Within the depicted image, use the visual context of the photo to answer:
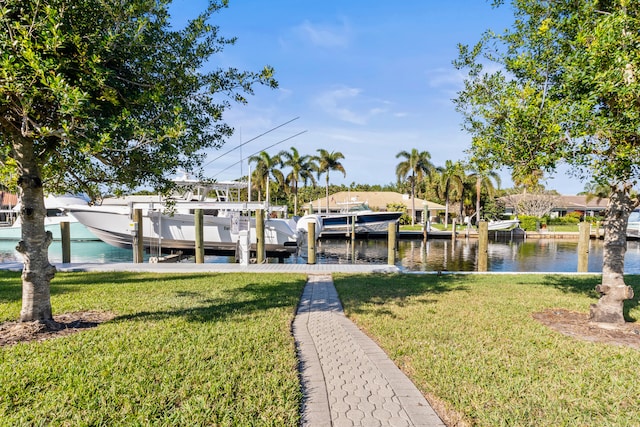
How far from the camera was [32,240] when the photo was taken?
17.7 ft

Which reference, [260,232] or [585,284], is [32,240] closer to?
[260,232]

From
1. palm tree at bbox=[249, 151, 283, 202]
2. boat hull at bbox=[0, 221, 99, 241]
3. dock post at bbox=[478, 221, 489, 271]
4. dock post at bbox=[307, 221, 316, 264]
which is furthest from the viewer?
palm tree at bbox=[249, 151, 283, 202]

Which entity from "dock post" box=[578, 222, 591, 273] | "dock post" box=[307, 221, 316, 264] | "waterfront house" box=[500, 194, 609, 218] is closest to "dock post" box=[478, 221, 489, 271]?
"dock post" box=[578, 222, 591, 273]

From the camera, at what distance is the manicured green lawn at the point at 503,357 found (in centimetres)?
349

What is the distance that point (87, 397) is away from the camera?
11.6 feet

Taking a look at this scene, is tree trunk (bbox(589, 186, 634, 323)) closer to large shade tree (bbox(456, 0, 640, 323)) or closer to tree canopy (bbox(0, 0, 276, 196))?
large shade tree (bbox(456, 0, 640, 323))

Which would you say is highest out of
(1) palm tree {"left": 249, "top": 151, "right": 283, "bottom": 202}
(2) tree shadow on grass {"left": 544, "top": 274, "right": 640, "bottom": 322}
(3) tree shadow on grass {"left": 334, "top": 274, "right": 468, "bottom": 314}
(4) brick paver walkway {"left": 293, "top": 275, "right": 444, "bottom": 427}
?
(1) palm tree {"left": 249, "top": 151, "right": 283, "bottom": 202}

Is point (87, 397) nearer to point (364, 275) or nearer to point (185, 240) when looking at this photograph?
point (364, 275)

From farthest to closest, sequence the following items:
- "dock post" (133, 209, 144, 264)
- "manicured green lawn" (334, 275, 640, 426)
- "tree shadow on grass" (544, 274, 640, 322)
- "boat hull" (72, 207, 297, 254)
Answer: "boat hull" (72, 207, 297, 254) → "dock post" (133, 209, 144, 264) → "tree shadow on grass" (544, 274, 640, 322) → "manicured green lawn" (334, 275, 640, 426)

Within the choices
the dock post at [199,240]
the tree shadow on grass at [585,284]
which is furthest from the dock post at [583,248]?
the dock post at [199,240]

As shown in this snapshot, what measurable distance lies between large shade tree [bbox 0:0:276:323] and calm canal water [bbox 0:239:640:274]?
47.9 ft

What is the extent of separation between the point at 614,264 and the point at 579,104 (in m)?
2.94

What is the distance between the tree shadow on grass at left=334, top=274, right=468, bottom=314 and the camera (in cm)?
780

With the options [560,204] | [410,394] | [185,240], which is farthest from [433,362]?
[560,204]
